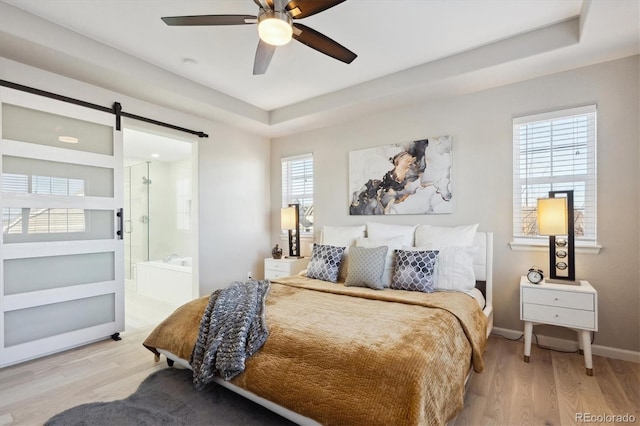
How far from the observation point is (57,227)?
2.87 meters

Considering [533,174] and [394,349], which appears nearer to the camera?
[394,349]

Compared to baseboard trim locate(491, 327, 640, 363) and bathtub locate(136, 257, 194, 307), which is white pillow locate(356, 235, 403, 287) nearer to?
baseboard trim locate(491, 327, 640, 363)

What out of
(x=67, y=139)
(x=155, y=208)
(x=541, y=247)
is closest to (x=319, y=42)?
(x=67, y=139)

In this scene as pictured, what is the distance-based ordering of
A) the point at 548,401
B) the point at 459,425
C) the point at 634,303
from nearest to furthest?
the point at 459,425 < the point at 548,401 < the point at 634,303

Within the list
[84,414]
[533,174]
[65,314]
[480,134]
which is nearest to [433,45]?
[480,134]

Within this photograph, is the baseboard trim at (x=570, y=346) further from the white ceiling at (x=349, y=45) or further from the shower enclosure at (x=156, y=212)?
the shower enclosure at (x=156, y=212)

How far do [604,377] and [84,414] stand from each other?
11.6 feet

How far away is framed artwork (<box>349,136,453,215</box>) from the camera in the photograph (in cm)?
345

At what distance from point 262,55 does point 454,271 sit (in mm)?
2327

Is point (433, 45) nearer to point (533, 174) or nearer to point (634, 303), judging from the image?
point (533, 174)

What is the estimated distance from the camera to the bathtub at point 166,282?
4.43 metres

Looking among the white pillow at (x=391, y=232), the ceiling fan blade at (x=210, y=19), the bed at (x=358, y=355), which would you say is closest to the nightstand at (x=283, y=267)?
the white pillow at (x=391, y=232)

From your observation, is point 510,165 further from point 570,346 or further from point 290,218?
point 290,218

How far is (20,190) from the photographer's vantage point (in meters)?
2.65
